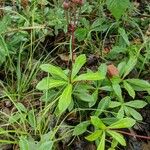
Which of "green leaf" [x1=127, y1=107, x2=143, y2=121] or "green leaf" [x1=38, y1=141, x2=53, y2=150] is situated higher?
"green leaf" [x1=127, y1=107, x2=143, y2=121]

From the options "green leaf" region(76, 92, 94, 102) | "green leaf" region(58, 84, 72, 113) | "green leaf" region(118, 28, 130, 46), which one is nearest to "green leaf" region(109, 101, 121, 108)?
"green leaf" region(76, 92, 94, 102)

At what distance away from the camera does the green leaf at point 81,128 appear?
1803mm

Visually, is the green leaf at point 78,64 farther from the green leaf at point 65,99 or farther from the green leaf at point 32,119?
the green leaf at point 32,119

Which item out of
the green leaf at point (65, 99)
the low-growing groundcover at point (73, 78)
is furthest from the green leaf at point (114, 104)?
the green leaf at point (65, 99)

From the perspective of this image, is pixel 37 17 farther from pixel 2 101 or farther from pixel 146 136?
pixel 146 136

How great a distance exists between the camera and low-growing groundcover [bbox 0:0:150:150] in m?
1.83

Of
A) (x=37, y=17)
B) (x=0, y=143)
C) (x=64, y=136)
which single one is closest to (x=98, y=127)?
(x=64, y=136)

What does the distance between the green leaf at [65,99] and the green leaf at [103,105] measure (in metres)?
0.17

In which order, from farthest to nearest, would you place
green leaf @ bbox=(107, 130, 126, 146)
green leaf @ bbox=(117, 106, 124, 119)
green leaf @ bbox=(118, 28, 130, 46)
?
green leaf @ bbox=(118, 28, 130, 46) → green leaf @ bbox=(117, 106, 124, 119) → green leaf @ bbox=(107, 130, 126, 146)

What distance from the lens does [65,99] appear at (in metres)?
1.78

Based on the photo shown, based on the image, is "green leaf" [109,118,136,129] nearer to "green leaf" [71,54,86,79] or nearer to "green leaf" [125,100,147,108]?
"green leaf" [125,100,147,108]

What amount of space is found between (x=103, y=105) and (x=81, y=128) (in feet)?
0.53

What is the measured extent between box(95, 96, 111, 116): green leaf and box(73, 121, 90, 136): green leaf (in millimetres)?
74

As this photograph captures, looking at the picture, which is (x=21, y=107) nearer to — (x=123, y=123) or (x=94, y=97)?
(x=94, y=97)
